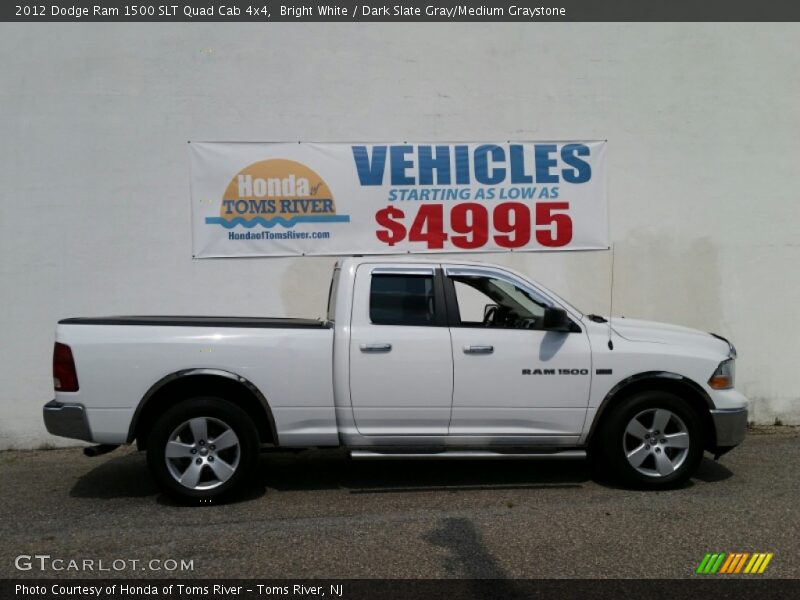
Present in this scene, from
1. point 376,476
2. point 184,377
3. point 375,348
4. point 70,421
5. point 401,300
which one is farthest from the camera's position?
point 376,476

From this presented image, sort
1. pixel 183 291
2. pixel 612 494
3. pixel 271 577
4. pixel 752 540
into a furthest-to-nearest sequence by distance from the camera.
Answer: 1. pixel 183 291
2. pixel 612 494
3. pixel 752 540
4. pixel 271 577

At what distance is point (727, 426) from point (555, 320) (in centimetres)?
161

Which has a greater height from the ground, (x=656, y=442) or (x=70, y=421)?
(x=70, y=421)

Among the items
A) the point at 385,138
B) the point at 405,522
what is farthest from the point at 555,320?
the point at 385,138

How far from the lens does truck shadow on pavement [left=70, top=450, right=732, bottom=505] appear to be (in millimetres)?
6203

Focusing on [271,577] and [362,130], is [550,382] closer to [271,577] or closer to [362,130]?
[271,577]

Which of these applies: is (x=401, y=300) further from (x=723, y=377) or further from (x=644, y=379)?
(x=723, y=377)

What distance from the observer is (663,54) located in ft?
28.5

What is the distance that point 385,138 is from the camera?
8461mm

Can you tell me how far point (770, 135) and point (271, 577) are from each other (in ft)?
24.7

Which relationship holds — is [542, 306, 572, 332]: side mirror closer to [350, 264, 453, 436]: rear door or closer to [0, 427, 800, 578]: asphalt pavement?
[350, 264, 453, 436]: rear door
